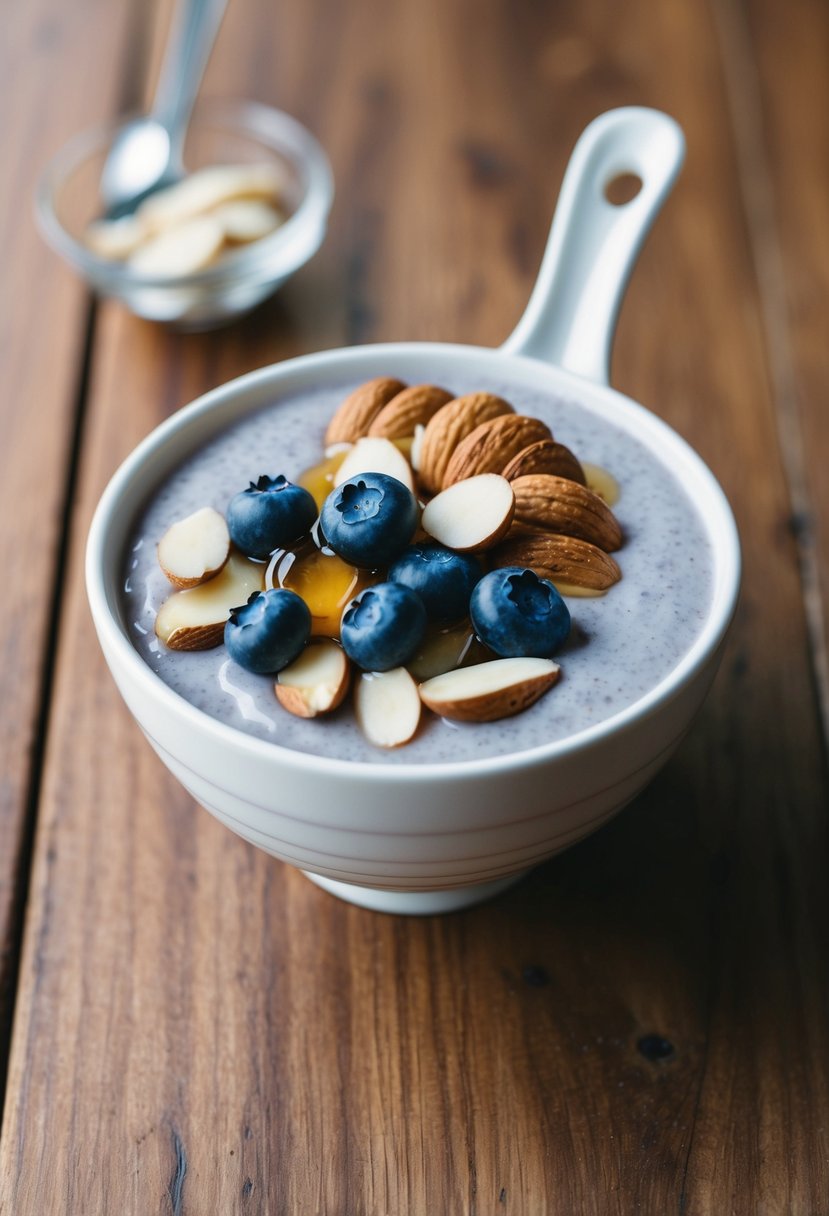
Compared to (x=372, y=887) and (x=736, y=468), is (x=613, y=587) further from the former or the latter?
(x=736, y=468)

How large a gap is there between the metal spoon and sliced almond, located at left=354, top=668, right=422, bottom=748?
1083 mm

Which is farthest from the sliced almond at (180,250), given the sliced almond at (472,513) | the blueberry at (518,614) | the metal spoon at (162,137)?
the blueberry at (518,614)

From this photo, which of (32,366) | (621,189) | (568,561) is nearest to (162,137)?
(32,366)

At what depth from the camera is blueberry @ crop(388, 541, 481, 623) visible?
0.90 meters

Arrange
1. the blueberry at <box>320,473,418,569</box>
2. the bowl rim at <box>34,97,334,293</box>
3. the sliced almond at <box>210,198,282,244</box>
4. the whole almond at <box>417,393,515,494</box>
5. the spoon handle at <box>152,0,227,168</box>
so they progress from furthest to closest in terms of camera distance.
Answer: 1. the spoon handle at <box>152,0,227,168</box>
2. the sliced almond at <box>210,198,282,244</box>
3. the bowl rim at <box>34,97,334,293</box>
4. the whole almond at <box>417,393,515,494</box>
5. the blueberry at <box>320,473,418,569</box>

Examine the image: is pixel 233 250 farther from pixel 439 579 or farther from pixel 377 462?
pixel 439 579

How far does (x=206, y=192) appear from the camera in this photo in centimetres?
166

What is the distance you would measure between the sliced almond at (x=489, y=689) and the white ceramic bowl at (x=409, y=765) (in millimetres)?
51

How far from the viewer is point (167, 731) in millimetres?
867

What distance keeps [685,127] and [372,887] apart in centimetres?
131

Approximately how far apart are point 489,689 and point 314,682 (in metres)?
0.12

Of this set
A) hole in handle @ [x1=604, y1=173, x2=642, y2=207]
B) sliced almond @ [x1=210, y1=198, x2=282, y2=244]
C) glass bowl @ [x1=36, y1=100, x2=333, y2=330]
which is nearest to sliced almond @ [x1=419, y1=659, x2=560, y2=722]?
glass bowl @ [x1=36, y1=100, x2=333, y2=330]

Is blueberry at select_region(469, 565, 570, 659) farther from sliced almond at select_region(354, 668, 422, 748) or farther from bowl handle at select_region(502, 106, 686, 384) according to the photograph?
bowl handle at select_region(502, 106, 686, 384)

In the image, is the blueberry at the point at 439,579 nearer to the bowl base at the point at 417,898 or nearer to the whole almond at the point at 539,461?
the whole almond at the point at 539,461
